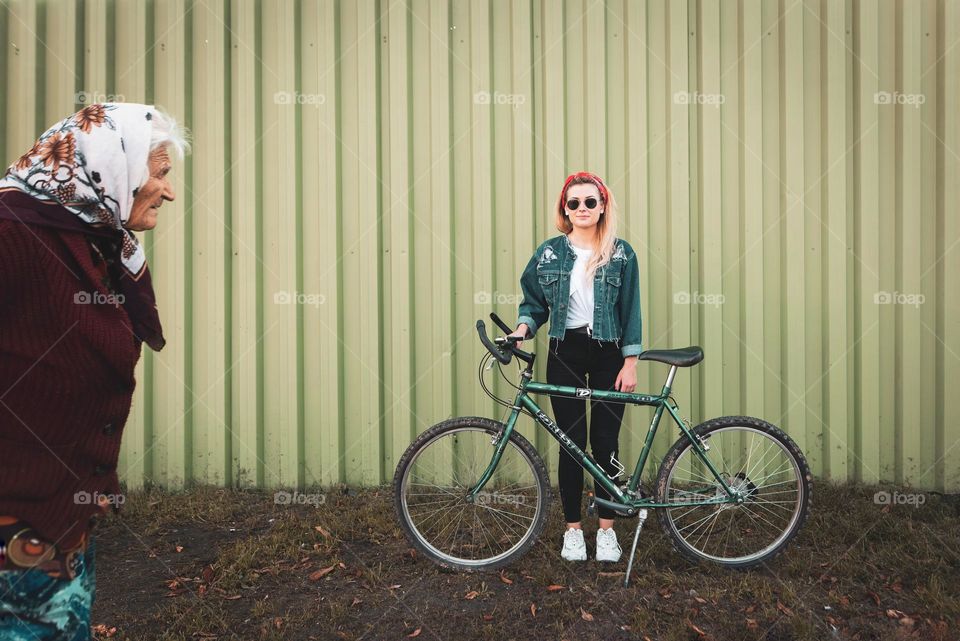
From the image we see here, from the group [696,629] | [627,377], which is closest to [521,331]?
[627,377]

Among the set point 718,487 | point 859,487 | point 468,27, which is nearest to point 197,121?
point 468,27

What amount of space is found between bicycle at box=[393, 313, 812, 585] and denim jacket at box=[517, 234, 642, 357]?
0.64 ft

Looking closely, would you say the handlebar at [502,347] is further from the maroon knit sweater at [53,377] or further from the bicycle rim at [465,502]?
the maroon knit sweater at [53,377]

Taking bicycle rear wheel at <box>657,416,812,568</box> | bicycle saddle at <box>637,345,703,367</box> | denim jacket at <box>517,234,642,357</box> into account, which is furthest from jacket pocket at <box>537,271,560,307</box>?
bicycle rear wheel at <box>657,416,812,568</box>

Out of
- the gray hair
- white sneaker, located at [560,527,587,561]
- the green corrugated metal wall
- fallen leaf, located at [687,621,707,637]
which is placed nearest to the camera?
the gray hair

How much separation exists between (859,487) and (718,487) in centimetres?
171

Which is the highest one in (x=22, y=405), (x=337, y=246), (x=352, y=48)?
(x=352, y=48)

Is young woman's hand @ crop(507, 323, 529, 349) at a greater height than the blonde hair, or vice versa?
the blonde hair

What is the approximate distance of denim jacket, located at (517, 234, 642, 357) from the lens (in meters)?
3.14

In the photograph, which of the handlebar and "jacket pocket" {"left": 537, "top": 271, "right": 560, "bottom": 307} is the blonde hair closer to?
"jacket pocket" {"left": 537, "top": 271, "right": 560, "bottom": 307}

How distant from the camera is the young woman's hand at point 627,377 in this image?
123 inches

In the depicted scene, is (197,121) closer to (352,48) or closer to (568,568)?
(352,48)

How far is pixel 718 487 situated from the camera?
312cm

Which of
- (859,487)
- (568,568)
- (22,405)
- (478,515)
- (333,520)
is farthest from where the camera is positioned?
(859,487)
